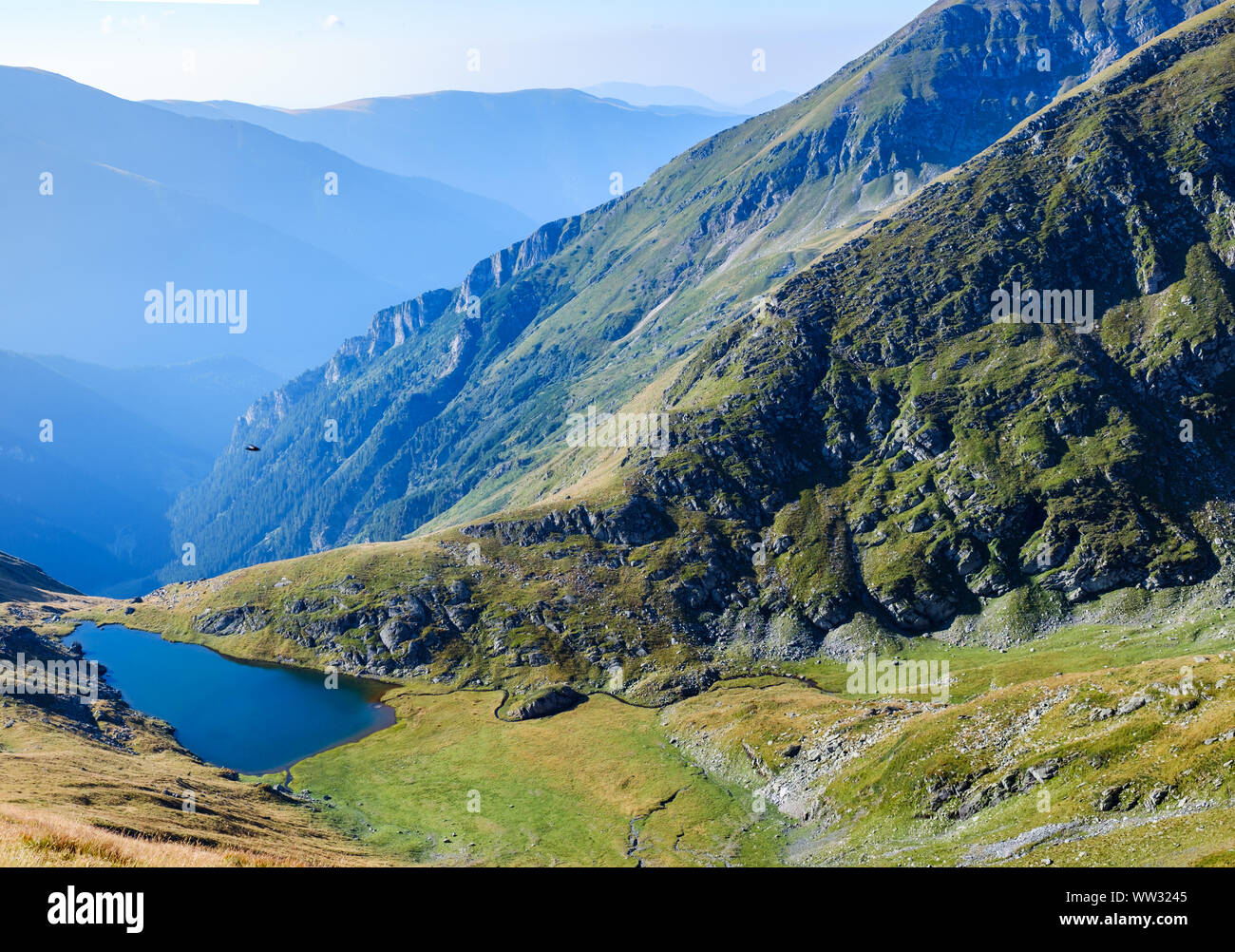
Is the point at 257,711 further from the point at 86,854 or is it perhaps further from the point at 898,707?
the point at 86,854

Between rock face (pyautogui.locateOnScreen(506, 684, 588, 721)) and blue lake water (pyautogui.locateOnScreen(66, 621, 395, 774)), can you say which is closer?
blue lake water (pyautogui.locateOnScreen(66, 621, 395, 774))

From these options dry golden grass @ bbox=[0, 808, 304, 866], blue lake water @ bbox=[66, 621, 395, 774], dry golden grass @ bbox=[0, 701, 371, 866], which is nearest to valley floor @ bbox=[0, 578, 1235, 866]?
dry golden grass @ bbox=[0, 808, 304, 866]

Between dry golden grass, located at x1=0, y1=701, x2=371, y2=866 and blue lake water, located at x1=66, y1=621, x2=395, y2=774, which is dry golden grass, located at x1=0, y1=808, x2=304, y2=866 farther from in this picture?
blue lake water, located at x1=66, y1=621, x2=395, y2=774

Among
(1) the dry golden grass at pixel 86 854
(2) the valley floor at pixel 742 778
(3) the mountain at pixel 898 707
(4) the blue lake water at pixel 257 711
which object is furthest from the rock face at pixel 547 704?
(1) the dry golden grass at pixel 86 854

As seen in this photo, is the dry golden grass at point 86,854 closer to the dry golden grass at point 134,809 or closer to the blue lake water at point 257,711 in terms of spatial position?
the dry golden grass at point 134,809

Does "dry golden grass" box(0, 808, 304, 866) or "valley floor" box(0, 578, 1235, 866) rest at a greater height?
"dry golden grass" box(0, 808, 304, 866)
